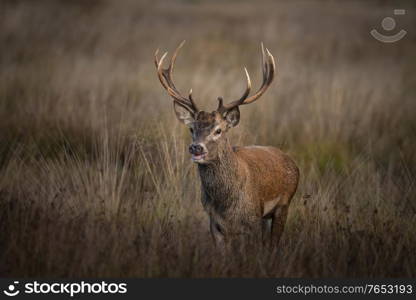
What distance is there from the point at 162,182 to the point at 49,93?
3.65 metres

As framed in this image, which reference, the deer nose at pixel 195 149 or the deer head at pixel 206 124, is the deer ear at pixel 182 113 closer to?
the deer head at pixel 206 124

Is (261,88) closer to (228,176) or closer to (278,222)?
(228,176)

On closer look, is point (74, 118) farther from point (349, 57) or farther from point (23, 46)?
point (349, 57)

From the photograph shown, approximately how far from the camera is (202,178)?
541 centimetres

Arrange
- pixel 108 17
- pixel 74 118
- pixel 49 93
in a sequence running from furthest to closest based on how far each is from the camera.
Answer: pixel 108 17, pixel 49 93, pixel 74 118

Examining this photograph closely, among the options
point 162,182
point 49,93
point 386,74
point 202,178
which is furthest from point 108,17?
point 202,178

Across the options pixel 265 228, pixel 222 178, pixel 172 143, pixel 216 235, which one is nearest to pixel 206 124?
pixel 222 178

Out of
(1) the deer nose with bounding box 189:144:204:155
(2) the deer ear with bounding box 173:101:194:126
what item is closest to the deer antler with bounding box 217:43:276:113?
(2) the deer ear with bounding box 173:101:194:126

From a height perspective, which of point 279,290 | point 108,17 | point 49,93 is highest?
point 108,17

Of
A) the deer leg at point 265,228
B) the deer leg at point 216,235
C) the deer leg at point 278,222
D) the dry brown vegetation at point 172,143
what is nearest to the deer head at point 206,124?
the deer leg at point 216,235

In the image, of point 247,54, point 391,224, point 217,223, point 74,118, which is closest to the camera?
point 217,223

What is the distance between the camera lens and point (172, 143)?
6.84m

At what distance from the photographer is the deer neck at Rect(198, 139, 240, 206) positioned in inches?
211

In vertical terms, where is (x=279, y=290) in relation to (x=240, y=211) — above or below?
below
